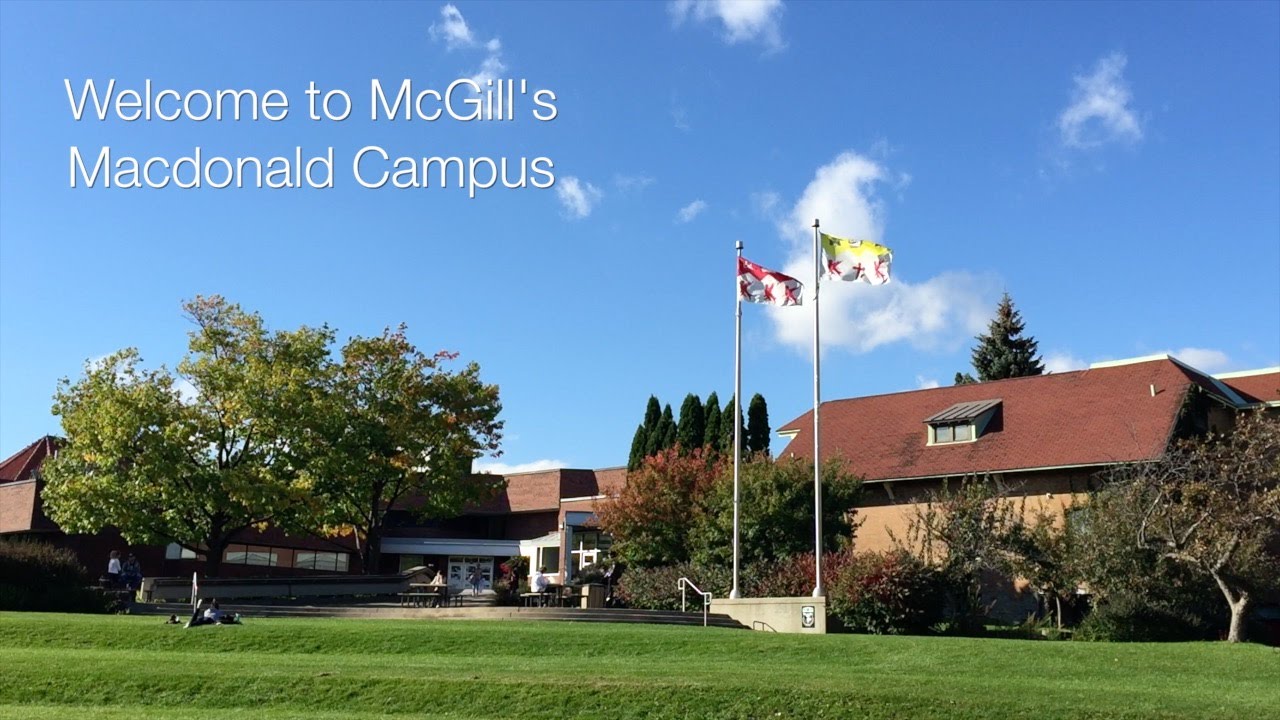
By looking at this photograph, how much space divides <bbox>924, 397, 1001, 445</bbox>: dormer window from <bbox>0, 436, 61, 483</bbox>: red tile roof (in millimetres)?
34128

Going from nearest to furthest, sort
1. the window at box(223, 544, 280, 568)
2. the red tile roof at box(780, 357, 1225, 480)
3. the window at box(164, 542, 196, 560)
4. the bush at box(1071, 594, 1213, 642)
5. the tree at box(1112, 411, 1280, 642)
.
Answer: the tree at box(1112, 411, 1280, 642)
the bush at box(1071, 594, 1213, 642)
the red tile roof at box(780, 357, 1225, 480)
the window at box(164, 542, 196, 560)
the window at box(223, 544, 280, 568)

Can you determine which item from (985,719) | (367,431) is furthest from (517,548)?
(985,719)

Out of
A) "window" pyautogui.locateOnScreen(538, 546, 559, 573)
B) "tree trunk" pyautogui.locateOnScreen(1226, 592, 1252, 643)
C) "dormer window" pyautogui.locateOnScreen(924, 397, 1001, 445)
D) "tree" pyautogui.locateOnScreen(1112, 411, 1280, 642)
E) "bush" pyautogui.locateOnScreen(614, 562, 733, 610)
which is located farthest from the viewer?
"window" pyautogui.locateOnScreen(538, 546, 559, 573)

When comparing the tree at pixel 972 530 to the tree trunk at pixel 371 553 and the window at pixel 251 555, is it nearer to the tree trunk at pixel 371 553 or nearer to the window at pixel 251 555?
the tree trunk at pixel 371 553

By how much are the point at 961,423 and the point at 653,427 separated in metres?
21.4

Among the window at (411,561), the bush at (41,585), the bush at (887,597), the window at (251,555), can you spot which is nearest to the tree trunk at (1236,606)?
the bush at (887,597)

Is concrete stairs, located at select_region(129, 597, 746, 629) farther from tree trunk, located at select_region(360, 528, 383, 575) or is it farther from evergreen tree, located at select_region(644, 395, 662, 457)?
evergreen tree, located at select_region(644, 395, 662, 457)

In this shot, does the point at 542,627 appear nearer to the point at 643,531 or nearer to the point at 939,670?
the point at 939,670

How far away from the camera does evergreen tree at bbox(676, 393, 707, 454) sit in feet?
188

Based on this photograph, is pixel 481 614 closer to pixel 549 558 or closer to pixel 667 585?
pixel 667 585

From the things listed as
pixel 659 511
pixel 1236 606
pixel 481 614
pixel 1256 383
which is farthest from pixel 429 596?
pixel 1256 383

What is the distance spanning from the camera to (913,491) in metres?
39.9

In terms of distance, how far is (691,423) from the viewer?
190ft

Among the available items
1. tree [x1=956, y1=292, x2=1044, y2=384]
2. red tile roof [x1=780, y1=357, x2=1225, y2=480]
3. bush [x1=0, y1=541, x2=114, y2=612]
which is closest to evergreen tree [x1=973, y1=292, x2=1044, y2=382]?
tree [x1=956, y1=292, x2=1044, y2=384]
